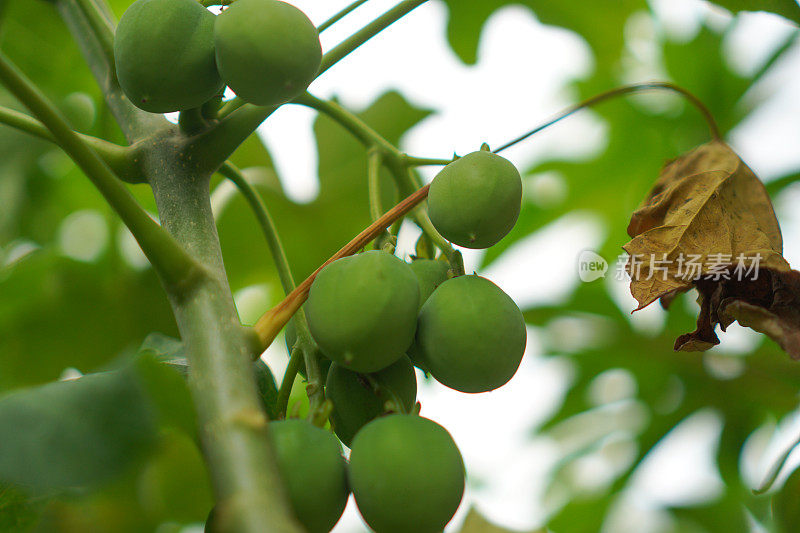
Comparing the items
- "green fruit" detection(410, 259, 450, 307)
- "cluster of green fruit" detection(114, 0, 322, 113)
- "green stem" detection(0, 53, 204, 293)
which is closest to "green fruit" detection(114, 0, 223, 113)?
"cluster of green fruit" detection(114, 0, 322, 113)

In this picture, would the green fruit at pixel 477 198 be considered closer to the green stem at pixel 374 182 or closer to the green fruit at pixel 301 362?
the green stem at pixel 374 182

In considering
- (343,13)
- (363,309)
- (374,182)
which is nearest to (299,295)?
(363,309)

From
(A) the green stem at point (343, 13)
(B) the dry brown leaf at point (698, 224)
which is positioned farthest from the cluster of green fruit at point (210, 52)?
(B) the dry brown leaf at point (698, 224)

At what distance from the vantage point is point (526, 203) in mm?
2234

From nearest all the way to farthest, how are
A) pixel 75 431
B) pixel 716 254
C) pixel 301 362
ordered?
pixel 75 431 < pixel 301 362 < pixel 716 254

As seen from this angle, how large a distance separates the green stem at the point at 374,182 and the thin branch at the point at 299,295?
0.07m

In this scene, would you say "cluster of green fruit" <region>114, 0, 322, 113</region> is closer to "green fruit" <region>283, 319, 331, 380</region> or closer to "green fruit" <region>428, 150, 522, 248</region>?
"green fruit" <region>428, 150, 522, 248</region>

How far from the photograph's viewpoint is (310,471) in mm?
729

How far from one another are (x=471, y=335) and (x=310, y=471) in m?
0.23

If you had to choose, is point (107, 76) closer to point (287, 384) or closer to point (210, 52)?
point (210, 52)

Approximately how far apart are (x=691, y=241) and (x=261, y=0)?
672mm

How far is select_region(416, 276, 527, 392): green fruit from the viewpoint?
84 cm

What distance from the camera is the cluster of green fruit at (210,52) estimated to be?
0.81 metres

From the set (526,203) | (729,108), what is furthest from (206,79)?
(729,108)
